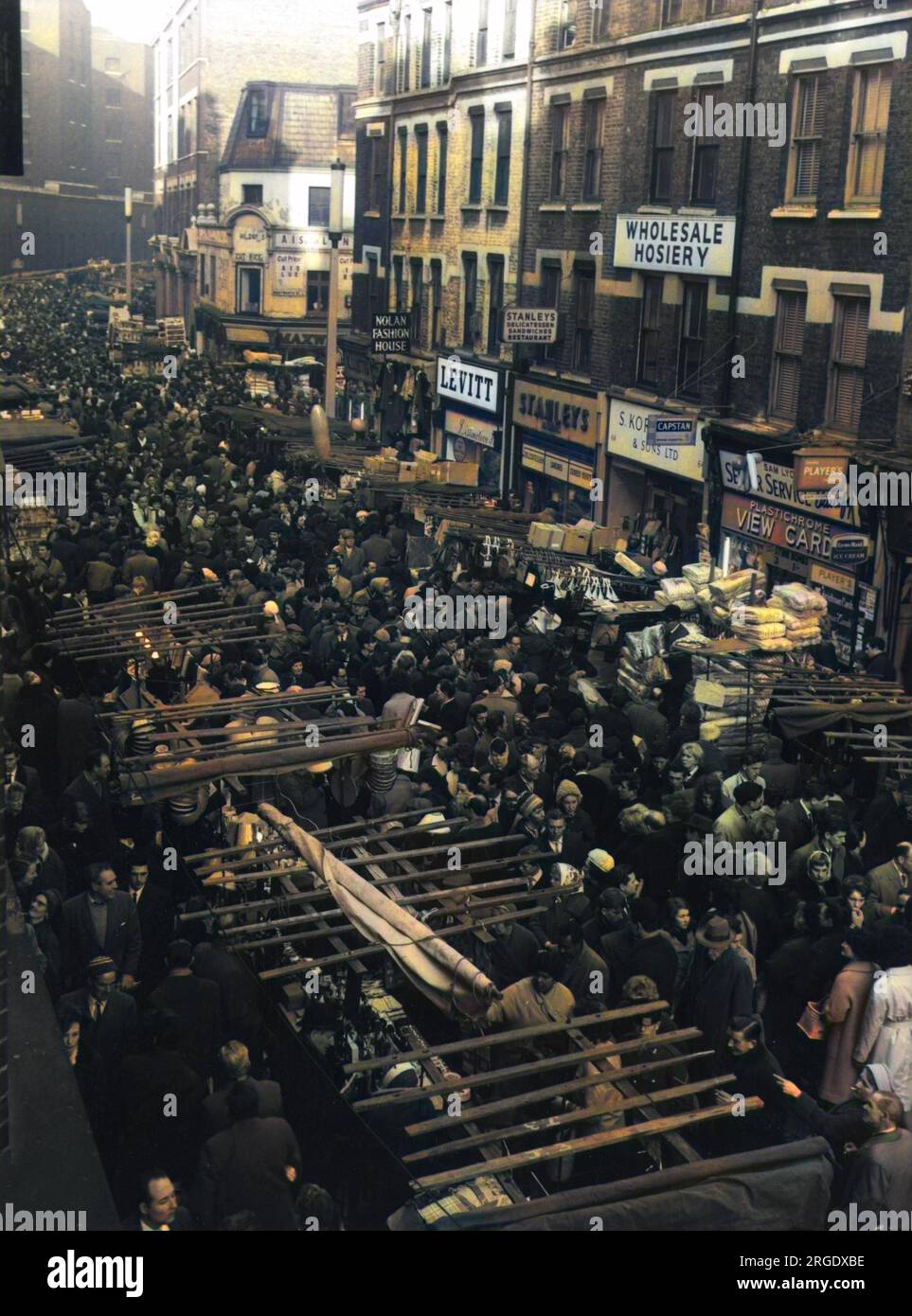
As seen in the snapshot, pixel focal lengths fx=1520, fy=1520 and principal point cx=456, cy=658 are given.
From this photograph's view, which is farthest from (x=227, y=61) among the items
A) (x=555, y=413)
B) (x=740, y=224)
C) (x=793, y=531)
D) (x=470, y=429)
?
(x=793, y=531)

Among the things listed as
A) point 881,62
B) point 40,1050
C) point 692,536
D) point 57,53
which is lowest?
point 40,1050

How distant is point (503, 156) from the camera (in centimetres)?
3130

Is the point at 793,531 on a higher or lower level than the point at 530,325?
lower

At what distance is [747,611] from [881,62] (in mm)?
8084

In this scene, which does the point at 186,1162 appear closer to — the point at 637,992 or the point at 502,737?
the point at 637,992

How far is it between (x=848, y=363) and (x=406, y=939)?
553 inches

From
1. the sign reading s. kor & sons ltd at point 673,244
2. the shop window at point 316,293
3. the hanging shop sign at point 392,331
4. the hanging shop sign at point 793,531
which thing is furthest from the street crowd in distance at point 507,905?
the shop window at point 316,293

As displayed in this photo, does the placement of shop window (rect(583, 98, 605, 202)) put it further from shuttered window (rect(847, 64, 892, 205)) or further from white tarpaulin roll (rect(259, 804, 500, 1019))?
white tarpaulin roll (rect(259, 804, 500, 1019))

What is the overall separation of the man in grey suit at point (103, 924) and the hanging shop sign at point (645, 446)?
15721mm

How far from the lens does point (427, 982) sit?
30.5 feet

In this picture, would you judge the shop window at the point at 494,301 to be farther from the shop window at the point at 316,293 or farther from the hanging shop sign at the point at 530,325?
the shop window at the point at 316,293

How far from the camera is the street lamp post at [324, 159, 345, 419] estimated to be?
41.9m

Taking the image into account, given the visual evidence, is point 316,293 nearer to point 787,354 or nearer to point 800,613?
point 787,354
